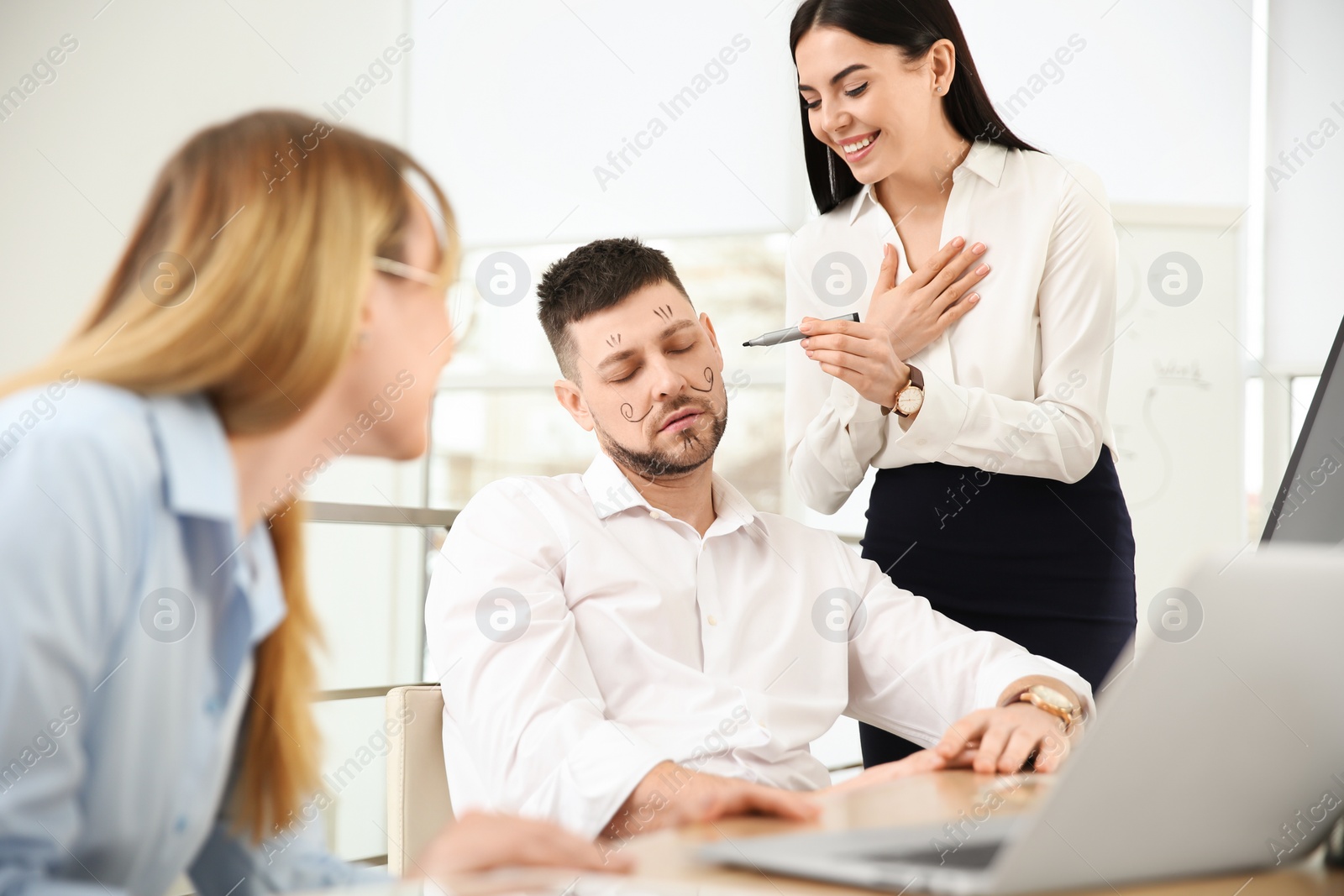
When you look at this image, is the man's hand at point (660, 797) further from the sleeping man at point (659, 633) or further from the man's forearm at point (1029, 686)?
the man's forearm at point (1029, 686)

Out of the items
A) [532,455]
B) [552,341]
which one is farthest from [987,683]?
[532,455]

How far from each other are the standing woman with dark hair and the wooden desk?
72cm

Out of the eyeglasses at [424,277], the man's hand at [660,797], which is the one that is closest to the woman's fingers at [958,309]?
the man's hand at [660,797]

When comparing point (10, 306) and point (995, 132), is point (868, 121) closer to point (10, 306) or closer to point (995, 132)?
point (995, 132)

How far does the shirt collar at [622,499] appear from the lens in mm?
1494

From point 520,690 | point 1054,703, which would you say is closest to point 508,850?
point 520,690

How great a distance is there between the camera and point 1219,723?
537 millimetres

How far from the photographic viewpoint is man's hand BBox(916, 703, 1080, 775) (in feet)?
3.40

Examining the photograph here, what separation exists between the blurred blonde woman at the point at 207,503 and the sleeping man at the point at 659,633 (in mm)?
473

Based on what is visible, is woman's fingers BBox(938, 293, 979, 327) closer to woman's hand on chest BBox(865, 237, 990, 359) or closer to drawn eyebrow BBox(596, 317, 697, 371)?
woman's hand on chest BBox(865, 237, 990, 359)

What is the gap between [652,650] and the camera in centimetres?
137

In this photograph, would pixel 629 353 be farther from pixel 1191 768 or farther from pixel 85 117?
pixel 85 117

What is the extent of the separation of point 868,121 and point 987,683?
794 millimetres

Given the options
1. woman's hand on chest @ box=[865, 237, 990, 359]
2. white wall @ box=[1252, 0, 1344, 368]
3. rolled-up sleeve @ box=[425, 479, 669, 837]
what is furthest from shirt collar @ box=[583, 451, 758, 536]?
white wall @ box=[1252, 0, 1344, 368]
